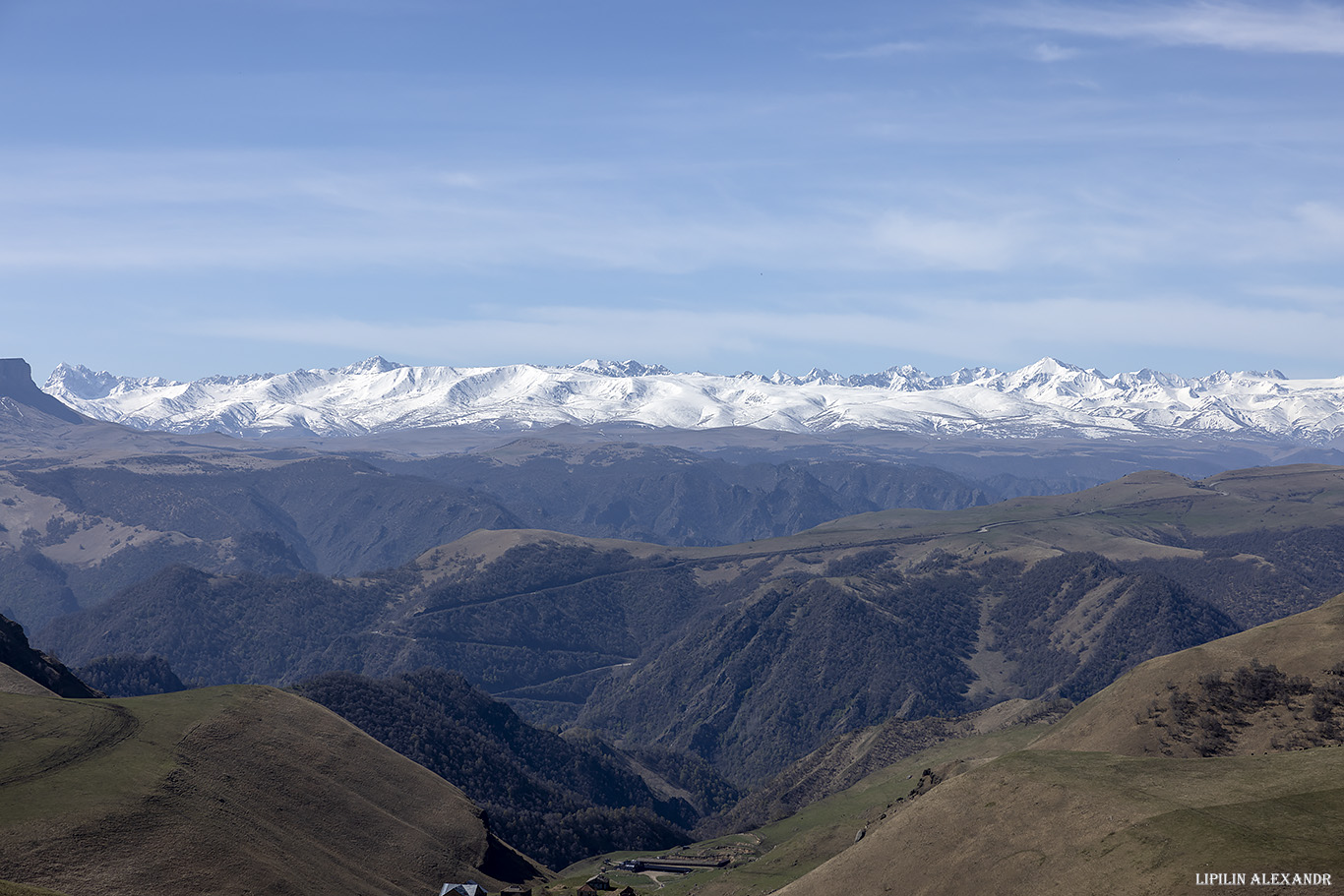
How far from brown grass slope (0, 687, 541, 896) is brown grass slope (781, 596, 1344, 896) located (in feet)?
212

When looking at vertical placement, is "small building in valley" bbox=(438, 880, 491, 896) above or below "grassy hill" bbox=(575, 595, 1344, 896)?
below

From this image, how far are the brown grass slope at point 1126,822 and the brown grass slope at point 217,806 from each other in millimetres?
64710

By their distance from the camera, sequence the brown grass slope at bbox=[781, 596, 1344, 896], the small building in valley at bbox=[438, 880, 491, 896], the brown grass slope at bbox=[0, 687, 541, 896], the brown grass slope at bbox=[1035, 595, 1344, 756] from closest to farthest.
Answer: the brown grass slope at bbox=[781, 596, 1344, 896]
the brown grass slope at bbox=[0, 687, 541, 896]
the small building in valley at bbox=[438, 880, 491, 896]
the brown grass slope at bbox=[1035, 595, 1344, 756]

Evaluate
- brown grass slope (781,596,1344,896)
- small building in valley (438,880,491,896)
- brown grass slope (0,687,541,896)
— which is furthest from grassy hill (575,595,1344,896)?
brown grass slope (0,687,541,896)

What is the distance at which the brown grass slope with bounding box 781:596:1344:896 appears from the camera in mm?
89938

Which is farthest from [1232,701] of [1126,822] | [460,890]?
[460,890]

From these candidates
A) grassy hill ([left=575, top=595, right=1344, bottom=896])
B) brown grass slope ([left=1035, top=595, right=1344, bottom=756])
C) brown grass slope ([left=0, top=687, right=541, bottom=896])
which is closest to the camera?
grassy hill ([left=575, top=595, right=1344, bottom=896])

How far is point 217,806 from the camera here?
15025cm

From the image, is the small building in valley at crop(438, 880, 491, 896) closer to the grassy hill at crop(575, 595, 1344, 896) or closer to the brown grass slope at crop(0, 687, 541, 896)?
the brown grass slope at crop(0, 687, 541, 896)

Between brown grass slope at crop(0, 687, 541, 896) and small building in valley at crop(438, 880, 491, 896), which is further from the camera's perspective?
small building in valley at crop(438, 880, 491, 896)

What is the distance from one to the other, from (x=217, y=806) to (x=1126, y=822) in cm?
11249

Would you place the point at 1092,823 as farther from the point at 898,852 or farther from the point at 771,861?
the point at 771,861

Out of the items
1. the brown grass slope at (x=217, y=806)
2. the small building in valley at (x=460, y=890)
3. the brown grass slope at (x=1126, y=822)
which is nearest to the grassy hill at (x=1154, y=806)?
the brown grass slope at (x=1126, y=822)

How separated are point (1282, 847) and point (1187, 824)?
8.70 metres
